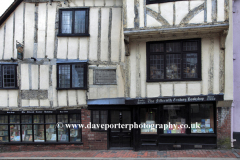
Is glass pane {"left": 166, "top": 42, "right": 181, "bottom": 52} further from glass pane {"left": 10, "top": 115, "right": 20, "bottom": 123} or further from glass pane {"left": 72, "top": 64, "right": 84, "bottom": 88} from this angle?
glass pane {"left": 10, "top": 115, "right": 20, "bottom": 123}

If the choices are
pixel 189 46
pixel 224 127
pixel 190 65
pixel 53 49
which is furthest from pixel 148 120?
pixel 53 49

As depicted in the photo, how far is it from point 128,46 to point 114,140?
14.1ft

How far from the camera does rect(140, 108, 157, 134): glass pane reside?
26.9 feet

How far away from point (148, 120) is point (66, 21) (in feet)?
19.4

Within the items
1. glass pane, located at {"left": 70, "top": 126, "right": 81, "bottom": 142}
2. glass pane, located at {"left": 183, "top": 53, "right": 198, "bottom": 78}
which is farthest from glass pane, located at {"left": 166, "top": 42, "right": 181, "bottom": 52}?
glass pane, located at {"left": 70, "top": 126, "right": 81, "bottom": 142}

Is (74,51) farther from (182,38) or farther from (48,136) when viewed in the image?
(182,38)

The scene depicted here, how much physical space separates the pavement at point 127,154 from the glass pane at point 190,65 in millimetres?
3125

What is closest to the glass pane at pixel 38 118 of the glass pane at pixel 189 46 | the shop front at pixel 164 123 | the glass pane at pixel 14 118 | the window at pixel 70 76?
the glass pane at pixel 14 118

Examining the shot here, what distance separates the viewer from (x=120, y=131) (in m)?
8.44

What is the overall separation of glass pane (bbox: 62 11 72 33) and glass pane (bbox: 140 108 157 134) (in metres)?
5.05

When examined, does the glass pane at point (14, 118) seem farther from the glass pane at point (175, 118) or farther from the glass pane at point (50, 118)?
the glass pane at point (175, 118)

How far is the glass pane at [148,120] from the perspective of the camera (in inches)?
322

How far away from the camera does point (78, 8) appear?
8.46 metres

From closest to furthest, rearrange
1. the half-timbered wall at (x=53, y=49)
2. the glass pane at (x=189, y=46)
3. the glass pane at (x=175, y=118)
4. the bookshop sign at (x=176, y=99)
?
the bookshop sign at (x=176, y=99), the glass pane at (x=189, y=46), the glass pane at (x=175, y=118), the half-timbered wall at (x=53, y=49)
